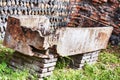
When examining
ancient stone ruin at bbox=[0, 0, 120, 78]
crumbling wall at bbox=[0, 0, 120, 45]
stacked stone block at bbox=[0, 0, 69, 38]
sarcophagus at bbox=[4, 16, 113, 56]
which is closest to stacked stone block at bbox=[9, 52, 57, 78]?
ancient stone ruin at bbox=[0, 0, 120, 78]

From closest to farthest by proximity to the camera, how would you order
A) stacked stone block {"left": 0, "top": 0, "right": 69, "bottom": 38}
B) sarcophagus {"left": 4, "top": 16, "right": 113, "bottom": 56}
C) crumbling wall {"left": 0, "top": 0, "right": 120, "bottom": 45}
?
sarcophagus {"left": 4, "top": 16, "right": 113, "bottom": 56} → stacked stone block {"left": 0, "top": 0, "right": 69, "bottom": 38} → crumbling wall {"left": 0, "top": 0, "right": 120, "bottom": 45}

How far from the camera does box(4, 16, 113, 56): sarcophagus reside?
3.75 m

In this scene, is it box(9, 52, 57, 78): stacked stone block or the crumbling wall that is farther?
the crumbling wall

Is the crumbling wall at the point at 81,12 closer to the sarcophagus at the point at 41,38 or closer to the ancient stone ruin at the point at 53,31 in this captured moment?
the ancient stone ruin at the point at 53,31

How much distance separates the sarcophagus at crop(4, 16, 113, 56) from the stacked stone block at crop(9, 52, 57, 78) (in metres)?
0.15

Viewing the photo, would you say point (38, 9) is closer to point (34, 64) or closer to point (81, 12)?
A: point (81, 12)

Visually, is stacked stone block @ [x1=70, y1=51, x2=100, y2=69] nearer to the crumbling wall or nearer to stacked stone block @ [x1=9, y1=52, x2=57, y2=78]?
stacked stone block @ [x1=9, y1=52, x2=57, y2=78]

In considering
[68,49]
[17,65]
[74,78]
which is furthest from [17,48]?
[74,78]

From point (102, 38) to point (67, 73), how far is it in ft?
3.08

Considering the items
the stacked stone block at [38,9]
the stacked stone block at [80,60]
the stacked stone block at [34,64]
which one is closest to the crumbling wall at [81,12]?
the stacked stone block at [38,9]

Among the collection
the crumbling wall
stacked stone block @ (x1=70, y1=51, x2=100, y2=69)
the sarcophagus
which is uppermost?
the sarcophagus

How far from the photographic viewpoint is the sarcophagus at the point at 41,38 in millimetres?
3752

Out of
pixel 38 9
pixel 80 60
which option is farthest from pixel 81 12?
pixel 80 60

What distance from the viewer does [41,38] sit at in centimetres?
370
